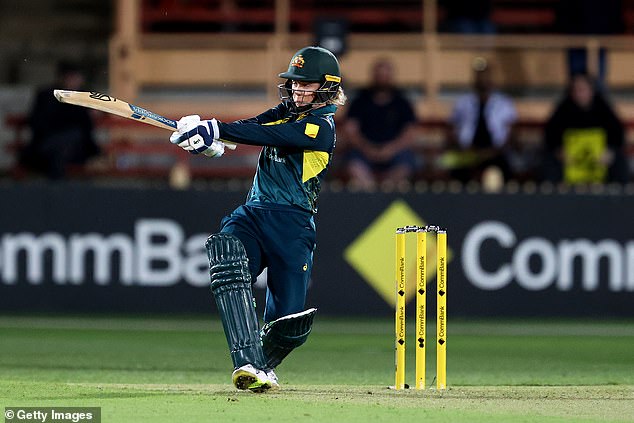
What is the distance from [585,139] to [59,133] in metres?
5.43

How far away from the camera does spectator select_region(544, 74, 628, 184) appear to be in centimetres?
1446

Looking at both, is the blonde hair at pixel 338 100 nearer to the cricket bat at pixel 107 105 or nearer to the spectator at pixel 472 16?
the cricket bat at pixel 107 105

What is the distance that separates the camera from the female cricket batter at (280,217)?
752 centimetres

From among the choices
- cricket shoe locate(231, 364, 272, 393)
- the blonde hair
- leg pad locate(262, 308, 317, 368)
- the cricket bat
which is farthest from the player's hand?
cricket shoe locate(231, 364, 272, 393)

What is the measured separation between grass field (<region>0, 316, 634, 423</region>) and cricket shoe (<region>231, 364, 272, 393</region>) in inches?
3.0

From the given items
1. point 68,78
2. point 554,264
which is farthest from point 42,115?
point 554,264

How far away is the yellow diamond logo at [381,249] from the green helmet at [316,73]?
562 centimetres

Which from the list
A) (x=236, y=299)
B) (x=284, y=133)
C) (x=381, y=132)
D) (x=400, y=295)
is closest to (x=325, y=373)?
(x=400, y=295)

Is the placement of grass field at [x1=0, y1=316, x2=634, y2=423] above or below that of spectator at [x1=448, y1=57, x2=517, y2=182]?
below

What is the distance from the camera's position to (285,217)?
7766mm

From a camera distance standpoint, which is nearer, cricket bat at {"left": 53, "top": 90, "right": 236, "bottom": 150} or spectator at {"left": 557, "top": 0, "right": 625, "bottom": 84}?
cricket bat at {"left": 53, "top": 90, "right": 236, "bottom": 150}

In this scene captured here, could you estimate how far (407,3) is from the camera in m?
18.4

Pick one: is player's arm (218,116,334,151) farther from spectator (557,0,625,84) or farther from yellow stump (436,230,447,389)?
spectator (557,0,625,84)

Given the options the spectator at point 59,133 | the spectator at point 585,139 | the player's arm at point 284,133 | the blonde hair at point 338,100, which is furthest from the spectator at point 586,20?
the player's arm at point 284,133
